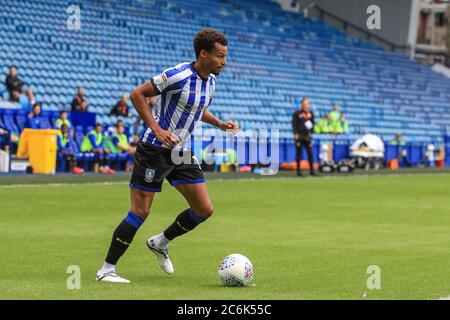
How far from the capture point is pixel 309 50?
48125 mm

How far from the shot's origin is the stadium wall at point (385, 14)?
54.3 m

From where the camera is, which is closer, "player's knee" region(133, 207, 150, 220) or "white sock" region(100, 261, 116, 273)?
"white sock" region(100, 261, 116, 273)

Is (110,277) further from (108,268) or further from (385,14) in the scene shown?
(385,14)

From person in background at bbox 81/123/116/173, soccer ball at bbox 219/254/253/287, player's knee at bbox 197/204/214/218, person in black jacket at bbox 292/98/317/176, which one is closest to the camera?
soccer ball at bbox 219/254/253/287

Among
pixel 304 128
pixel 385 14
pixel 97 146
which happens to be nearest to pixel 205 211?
pixel 97 146

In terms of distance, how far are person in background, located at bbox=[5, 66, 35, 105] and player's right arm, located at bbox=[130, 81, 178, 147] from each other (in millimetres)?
19121

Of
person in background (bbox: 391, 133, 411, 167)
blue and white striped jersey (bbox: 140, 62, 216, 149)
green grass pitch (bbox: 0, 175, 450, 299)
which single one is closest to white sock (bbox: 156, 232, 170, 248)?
green grass pitch (bbox: 0, 175, 450, 299)

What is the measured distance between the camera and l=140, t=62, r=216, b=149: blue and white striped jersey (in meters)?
9.15

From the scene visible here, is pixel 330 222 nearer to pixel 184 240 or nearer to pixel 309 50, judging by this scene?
pixel 184 240

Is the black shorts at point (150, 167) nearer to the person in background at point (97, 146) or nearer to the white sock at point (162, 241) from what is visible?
Answer: the white sock at point (162, 241)

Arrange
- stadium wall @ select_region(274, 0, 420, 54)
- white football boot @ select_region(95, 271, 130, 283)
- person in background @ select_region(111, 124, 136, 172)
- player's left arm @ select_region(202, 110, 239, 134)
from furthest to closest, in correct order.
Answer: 1. stadium wall @ select_region(274, 0, 420, 54)
2. person in background @ select_region(111, 124, 136, 172)
3. player's left arm @ select_region(202, 110, 239, 134)
4. white football boot @ select_region(95, 271, 130, 283)

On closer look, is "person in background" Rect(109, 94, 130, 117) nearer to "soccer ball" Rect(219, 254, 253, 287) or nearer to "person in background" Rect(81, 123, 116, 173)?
"person in background" Rect(81, 123, 116, 173)

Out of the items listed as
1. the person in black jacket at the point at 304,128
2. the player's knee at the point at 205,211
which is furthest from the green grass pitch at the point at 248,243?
the person in black jacket at the point at 304,128

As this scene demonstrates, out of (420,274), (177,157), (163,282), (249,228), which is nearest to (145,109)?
(177,157)
